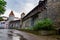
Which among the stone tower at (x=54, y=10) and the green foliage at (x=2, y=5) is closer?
the stone tower at (x=54, y=10)

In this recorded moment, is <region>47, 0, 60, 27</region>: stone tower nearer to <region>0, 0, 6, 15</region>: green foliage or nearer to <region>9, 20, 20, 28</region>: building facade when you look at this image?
<region>0, 0, 6, 15</region>: green foliage

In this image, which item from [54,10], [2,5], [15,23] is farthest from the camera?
[15,23]

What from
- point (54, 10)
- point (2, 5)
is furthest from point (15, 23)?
point (54, 10)

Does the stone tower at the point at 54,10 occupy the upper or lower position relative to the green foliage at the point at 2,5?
lower

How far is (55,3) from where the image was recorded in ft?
52.5

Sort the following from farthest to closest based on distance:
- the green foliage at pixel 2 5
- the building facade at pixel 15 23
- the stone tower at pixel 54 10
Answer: the building facade at pixel 15 23
the green foliage at pixel 2 5
the stone tower at pixel 54 10

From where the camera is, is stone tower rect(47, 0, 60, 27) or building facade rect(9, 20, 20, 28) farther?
building facade rect(9, 20, 20, 28)

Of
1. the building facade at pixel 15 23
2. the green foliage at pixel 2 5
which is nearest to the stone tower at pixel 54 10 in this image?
the green foliage at pixel 2 5

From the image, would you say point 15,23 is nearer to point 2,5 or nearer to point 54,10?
point 2,5

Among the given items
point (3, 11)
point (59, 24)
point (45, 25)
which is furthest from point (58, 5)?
point (3, 11)

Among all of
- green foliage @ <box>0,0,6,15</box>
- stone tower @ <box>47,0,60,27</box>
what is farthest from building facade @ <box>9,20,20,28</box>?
stone tower @ <box>47,0,60,27</box>

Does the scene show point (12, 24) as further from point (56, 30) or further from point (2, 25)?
point (56, 30)

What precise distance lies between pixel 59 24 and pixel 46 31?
2.89 metres

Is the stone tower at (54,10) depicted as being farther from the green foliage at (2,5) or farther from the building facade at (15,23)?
the building facade at (15,23)
